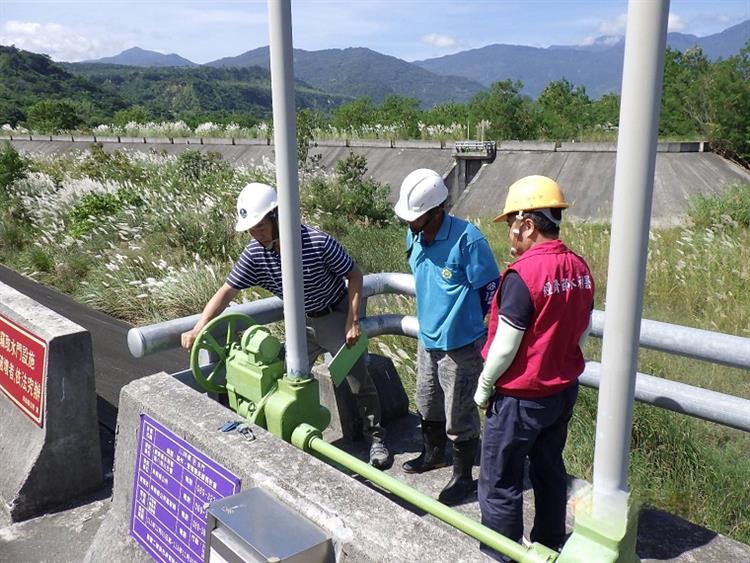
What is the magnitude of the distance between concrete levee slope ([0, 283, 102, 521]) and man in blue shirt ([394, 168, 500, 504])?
84.5 inches

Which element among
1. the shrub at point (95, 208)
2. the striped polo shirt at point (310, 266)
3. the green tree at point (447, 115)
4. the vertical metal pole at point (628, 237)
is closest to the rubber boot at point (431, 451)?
the striped polo shirt at point (310, 266)

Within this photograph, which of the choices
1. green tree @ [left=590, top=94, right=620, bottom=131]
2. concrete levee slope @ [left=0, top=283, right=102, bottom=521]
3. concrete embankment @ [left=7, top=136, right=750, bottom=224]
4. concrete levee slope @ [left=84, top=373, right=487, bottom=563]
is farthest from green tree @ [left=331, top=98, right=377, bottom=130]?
concrete levee slope @ [left=84, top=373, right=487, bottom=563]

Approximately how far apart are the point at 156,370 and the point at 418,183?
13.6 feet

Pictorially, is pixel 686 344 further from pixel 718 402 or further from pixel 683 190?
pixel 683 190

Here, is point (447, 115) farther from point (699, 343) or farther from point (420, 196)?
point (699, 343)

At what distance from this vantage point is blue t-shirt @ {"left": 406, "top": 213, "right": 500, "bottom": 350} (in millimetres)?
3408

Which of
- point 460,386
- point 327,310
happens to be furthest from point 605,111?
point 460,386

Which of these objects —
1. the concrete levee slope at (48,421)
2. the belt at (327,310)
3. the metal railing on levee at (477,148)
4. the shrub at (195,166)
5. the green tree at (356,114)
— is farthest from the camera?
the green tree at (356,114)

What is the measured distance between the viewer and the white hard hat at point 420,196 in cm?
338

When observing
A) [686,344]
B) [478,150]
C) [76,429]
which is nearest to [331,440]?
[76,429]

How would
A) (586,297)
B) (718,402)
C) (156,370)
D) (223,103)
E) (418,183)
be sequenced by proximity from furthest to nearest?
(223,103) < (156,370) < (418,183) < (718,402) < (586,297)

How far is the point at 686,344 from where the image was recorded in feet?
9.81

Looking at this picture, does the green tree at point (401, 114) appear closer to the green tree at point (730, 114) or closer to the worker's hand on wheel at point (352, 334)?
the green tree at point (730, 114)

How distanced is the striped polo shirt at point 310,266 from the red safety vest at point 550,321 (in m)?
1.29
